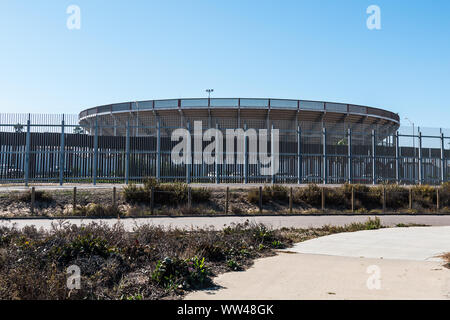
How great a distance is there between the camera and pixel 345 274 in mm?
5414

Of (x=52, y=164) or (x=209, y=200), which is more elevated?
(x=52, y=164)

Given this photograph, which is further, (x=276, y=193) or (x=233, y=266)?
(x=276, y=193)

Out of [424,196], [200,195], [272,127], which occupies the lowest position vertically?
[424,196]

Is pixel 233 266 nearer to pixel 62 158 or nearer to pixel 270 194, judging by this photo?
pixel 270 194

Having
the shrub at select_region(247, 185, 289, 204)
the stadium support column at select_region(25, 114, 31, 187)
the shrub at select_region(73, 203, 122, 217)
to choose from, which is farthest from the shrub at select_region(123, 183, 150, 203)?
the stadium support column at select_region(25, 114, 31, 187)

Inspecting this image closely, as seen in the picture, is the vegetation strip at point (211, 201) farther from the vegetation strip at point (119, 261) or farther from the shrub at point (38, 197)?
the vegetation strip at point (119, 261)

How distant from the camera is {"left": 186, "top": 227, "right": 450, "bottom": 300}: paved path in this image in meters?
4.48

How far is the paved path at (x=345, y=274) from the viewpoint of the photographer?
4.48 metres

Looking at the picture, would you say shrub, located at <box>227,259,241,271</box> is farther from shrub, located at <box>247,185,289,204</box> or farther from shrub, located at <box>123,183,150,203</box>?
shrub, located at <box>247,185,289,204</box>

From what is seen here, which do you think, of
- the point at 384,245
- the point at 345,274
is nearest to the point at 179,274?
the point at 345,274

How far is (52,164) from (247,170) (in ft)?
32.4

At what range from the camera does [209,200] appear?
608 inches
